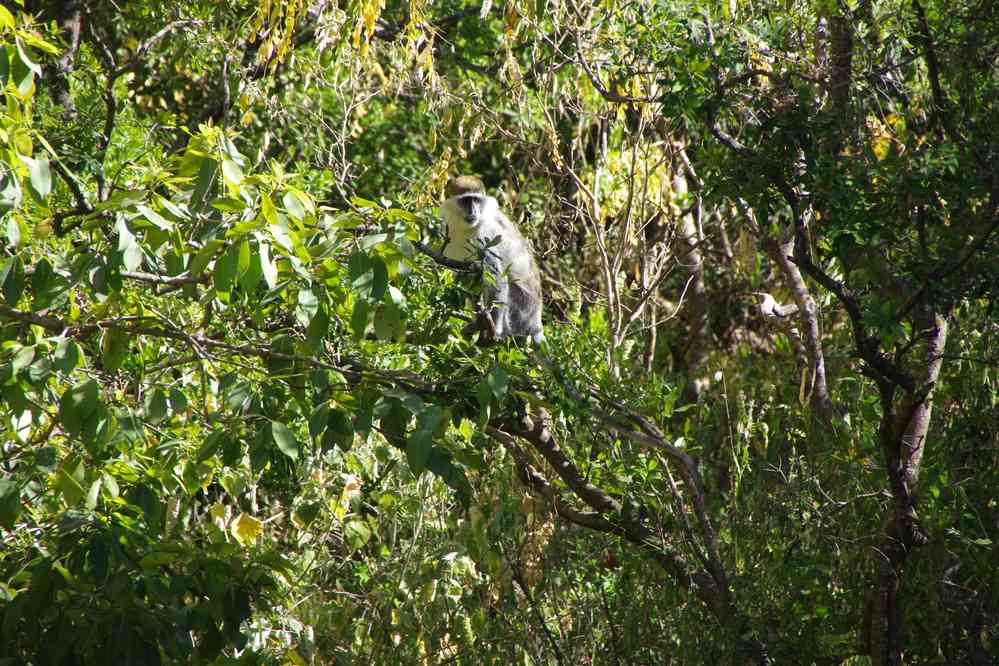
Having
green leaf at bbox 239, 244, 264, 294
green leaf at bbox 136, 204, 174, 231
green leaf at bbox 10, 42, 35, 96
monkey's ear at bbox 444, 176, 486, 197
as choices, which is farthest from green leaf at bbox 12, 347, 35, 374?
monkey's ear at bbox 444, 176, 486, 197

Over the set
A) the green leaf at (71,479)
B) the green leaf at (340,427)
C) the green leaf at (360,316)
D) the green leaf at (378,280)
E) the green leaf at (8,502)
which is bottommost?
the green leaf at (8,502)

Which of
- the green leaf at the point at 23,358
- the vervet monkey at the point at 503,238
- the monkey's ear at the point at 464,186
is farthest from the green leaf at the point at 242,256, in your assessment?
the monkey's ear at the point at 464,186

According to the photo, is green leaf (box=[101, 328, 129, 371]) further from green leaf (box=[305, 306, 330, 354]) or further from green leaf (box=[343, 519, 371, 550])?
green leaf (box=[343, 519, 371, 550])

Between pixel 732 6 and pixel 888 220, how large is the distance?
53.1 inches

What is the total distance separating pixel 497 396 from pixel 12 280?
4.07ft

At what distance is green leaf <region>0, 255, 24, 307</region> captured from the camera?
2703 mm

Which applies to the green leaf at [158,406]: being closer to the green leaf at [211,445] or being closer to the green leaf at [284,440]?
the green leaf at [211,445]

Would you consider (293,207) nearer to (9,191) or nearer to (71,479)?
(9,191)

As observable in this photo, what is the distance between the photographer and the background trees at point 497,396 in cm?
291

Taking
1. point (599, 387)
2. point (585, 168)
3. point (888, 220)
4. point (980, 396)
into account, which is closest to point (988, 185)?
point (888, 220)

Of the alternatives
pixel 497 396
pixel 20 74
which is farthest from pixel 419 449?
pixel 20 74

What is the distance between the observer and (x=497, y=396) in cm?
279

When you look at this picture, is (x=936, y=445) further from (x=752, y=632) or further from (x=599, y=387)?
(x=599, y=387)

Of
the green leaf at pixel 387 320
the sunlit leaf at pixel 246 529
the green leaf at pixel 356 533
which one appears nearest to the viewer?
the green leaf at pixel 387 320
